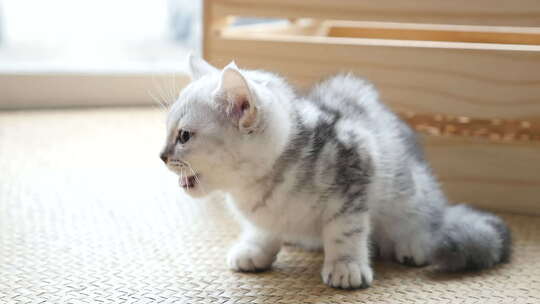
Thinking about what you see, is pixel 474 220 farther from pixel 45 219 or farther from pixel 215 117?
pixel 45 219

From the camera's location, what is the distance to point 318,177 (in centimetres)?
117

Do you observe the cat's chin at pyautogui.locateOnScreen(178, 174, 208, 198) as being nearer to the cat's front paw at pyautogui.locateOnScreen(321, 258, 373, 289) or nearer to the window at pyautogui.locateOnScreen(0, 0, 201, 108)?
the cat's front paw at pyautogui.locateOnScreen(321, 258, 373, 289)

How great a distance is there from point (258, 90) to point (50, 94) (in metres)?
1.67

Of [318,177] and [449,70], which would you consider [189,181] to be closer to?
[318,177]

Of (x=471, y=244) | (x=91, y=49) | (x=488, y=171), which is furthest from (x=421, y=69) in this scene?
(x=91, y=49)

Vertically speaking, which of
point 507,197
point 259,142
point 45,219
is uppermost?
point 259,142

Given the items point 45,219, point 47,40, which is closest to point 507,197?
point 45,219

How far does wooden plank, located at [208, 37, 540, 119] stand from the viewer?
1.51m

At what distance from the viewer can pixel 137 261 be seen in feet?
4.23

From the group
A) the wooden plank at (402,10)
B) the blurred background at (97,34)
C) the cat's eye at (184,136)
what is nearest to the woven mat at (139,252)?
the cat's eye at (184,136)

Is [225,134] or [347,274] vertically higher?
[225,134]

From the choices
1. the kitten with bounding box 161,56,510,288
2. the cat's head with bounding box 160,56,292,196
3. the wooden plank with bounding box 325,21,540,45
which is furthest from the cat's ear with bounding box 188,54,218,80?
the wooden plank with bounding box 325,21,540,45

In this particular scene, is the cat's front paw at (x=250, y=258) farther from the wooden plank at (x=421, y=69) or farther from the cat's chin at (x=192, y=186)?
the wooden plank at (x=421, y=69)

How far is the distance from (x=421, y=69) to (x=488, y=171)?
0.95ft
